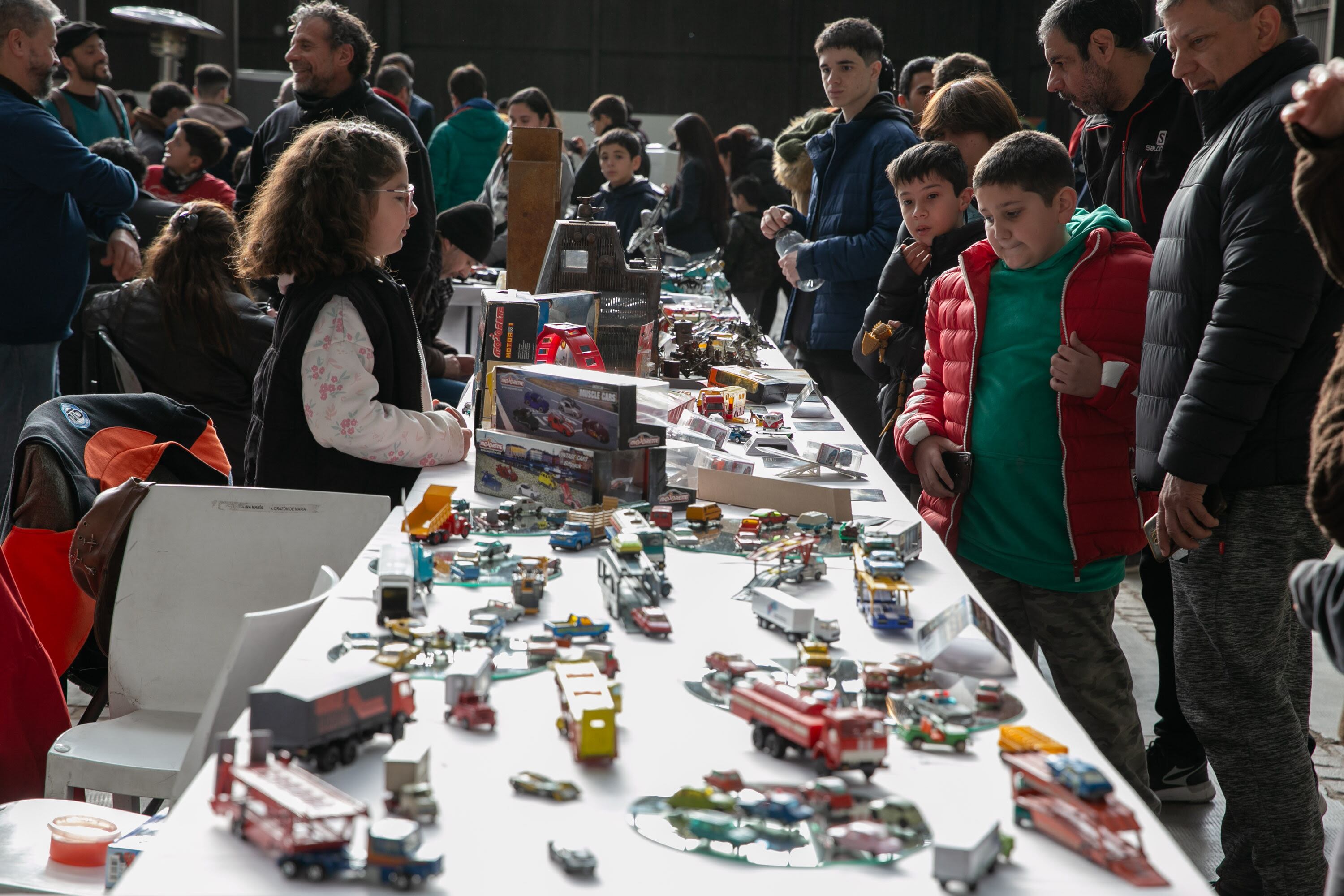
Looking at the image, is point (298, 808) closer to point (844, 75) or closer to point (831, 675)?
point (831, 675)

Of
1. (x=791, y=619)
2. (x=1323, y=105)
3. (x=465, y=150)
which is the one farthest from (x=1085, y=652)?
(x=465, y=150)

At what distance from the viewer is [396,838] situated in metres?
1.00

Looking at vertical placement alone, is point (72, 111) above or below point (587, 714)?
above

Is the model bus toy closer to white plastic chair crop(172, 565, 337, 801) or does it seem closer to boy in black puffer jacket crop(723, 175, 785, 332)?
white plastic chair crop(172, 565, 337, 801)

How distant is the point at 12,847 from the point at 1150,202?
2777 millimetres

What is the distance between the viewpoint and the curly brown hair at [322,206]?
2.38m

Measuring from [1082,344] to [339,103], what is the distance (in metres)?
2.86

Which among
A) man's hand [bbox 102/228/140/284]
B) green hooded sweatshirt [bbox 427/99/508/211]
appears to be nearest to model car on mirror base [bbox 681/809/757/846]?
man's hand [bbox 102/228/140/284]

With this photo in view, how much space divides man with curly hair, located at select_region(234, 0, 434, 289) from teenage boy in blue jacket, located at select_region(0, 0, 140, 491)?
577 mm

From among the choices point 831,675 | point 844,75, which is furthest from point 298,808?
point 844,75

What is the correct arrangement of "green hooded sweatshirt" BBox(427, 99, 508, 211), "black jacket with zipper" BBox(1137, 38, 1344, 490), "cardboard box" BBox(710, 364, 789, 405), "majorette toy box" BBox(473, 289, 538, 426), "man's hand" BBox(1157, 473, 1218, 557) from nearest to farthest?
1. "black jacket with zipper" BBox(1137, 38, 1344, 490)
2. "man's hand" BBox(1157, 473, 1218, 557)
3. "majorette toy box" BBox(473, 289, 538, 426)
4. "cardboard box" BBox(710, 364, 789, 405)
5. "green hooded sweatshirt" BBox(427, 99, 508, 211)

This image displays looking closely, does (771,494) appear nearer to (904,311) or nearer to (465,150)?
(904,311)

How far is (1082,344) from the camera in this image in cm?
230

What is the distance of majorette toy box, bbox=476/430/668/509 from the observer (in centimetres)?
221
